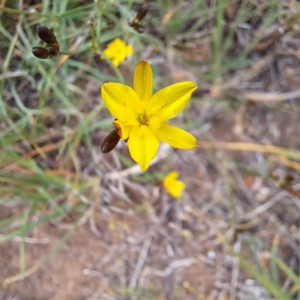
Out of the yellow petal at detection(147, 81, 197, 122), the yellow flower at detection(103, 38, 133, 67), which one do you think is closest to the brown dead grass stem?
the yellow flower at detection(103, 38, 133, 67)

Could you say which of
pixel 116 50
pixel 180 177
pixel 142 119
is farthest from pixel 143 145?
pixel 180 177

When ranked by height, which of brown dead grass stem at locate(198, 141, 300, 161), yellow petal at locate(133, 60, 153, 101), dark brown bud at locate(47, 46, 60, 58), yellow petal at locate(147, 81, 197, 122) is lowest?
brown dead grass stem at locate(198, 141, 300, 161)

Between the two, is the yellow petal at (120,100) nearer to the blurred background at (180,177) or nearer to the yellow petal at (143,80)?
the yellow petal at (143,80)

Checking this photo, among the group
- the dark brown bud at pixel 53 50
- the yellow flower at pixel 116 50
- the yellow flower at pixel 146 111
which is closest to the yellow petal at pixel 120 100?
the yellow flower at pixel 146 111

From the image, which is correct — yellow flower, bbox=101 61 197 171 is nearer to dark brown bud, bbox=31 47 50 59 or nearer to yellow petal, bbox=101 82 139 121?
yellow petal, bbox=101 82 139 121

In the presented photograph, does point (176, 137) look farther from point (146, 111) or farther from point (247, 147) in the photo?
point (247, 147)

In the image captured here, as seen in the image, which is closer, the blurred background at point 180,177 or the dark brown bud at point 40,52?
the dark brown bud at point 40,52
